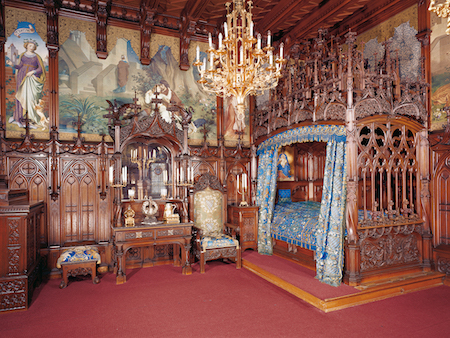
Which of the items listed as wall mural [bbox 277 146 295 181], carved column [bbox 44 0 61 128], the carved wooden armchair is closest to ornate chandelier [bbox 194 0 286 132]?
the carved wooden armchair

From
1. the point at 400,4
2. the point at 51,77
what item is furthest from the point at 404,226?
the point at 51,77

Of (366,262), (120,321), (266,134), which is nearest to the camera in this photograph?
(120,321)

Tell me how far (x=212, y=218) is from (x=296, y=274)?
95.9 inches

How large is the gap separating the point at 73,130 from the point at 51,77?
Answer: 1.20m

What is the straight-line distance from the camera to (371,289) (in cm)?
472

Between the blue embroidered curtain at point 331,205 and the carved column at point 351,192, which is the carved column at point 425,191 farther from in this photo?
the blue embroidered curtain at point 331,205

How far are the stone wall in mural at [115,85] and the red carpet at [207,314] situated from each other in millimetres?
3483

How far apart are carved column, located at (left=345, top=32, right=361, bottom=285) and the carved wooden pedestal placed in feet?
15.0

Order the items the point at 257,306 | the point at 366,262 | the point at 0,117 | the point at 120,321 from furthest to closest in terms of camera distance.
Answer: the point at 0,117 → the point at 366,262 → the point at 257,306 → the point at 120,321

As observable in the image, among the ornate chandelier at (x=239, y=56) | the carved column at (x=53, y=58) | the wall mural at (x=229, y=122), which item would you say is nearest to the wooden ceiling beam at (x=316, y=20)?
the wall mural at (x=229, y=122)

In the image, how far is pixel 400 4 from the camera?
6.41 meters

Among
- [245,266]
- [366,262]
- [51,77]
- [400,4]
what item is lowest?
[245,266]

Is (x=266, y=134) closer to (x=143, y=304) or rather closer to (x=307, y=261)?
(x=307, y=261)

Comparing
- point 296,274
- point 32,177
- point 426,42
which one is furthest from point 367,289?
point 32,177
